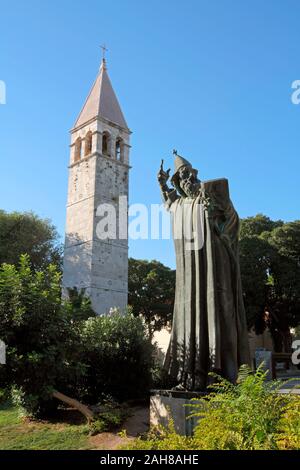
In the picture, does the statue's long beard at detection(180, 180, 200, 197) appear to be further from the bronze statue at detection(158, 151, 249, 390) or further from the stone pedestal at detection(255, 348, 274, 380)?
the stone pedestal at detection(255, 348, 274, 380)

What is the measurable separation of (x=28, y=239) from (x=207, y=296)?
26188 mm

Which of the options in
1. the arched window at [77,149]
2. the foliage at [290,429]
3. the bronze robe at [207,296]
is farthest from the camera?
the arched window at [77,149]

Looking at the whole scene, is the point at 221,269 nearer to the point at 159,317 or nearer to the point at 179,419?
the point at 179,419

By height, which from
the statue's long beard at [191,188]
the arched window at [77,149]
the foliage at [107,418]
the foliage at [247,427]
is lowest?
the foliage at [107,418]

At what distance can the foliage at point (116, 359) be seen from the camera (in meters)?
13.0

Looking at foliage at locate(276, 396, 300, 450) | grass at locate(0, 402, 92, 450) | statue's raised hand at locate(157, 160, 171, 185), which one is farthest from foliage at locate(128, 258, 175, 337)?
foliage at locate(276, 396, 300, 450)

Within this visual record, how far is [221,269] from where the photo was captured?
6672 mm

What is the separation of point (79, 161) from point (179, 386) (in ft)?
102

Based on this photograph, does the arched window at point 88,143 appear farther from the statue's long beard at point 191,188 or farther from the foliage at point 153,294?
the statue's long beard at point 191,188

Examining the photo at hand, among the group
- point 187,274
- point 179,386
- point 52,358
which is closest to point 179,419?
point 179,386

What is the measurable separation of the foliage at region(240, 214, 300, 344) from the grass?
20612mm

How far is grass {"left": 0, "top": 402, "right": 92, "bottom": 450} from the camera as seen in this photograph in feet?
28.8

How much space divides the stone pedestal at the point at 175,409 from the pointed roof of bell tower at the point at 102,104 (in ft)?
105
